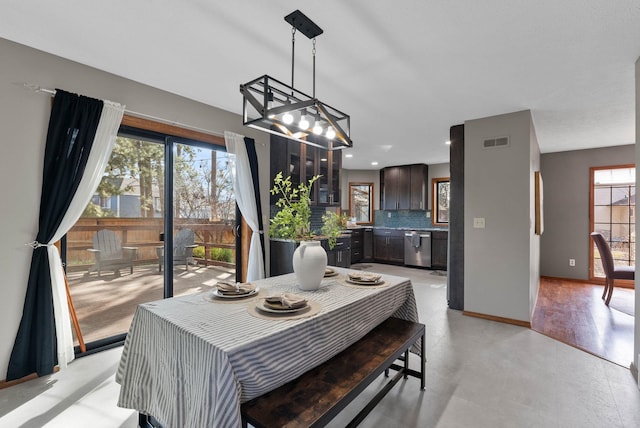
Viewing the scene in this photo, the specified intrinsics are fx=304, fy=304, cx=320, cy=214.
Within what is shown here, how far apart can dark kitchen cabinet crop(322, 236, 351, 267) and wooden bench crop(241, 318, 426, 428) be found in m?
2.50

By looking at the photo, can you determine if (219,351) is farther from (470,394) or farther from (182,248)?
(182,248)

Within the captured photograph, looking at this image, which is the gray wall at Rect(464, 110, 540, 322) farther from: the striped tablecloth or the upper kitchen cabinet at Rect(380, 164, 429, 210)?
the upper kitchen cabinet at Rect(380, 164, 429, 210)

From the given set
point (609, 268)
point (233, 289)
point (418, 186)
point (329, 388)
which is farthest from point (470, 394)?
point (418, 186)

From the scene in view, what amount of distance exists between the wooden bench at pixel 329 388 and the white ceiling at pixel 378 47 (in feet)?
6.72

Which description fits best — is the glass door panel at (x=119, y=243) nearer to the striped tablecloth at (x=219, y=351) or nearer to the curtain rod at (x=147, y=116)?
the curtain rod at (x=147, y=116)

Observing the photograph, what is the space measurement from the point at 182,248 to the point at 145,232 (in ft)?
1.33

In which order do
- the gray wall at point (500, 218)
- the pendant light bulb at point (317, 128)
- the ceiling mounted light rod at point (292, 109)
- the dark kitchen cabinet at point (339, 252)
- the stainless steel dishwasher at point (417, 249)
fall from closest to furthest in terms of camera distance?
the ceiling mounted light rod at point (292, 109)
the pendant light bulb at point (317, 128)
the gray wall at point (500, 218)
the dark kitchen cabinet at point (339, 252)
the stainless steel dishwasher at point (417, 249)

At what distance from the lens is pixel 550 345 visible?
2.97 metres

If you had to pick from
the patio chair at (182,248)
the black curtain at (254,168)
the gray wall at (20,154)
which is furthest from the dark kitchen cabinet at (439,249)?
the gray wall at (20,154)

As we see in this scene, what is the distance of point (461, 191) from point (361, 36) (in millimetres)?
2656

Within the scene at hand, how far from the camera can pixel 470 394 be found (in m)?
2.14

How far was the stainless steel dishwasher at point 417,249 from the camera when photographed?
6715mm

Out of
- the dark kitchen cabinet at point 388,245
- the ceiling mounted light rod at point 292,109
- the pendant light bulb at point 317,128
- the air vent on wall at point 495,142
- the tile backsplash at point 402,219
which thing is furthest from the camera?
the tile backsplash at point 402,219

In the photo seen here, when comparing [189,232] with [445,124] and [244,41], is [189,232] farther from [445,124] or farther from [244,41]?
[445,124]
